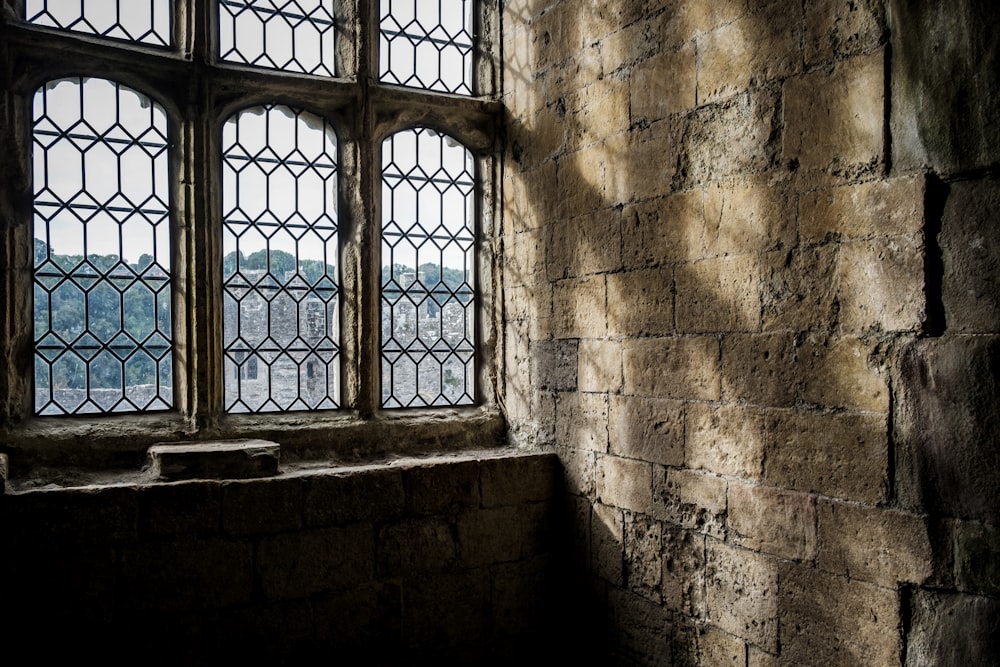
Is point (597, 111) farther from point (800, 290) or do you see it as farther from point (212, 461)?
point (212, 461)

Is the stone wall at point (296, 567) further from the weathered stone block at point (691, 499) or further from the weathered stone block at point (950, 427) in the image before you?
the weathered stone block at point (950, 427)

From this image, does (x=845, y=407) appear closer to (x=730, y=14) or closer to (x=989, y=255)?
(x=989, y=255)

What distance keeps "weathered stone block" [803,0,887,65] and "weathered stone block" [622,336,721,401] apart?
1.18 m

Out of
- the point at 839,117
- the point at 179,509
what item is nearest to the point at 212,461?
the point at 179,509

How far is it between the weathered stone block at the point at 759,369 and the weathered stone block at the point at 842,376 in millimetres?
59

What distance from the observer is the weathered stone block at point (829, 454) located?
2.49 meters

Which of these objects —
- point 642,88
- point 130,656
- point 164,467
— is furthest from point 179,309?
point 642,88

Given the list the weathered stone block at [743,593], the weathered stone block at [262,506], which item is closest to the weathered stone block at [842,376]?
the weathered stone block at [743,593]

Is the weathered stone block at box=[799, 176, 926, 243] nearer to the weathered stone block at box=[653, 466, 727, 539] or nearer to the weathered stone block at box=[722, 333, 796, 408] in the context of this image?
the weathered stone block at box=[722, 333, 796, 408]

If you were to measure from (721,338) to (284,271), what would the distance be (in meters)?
2.35

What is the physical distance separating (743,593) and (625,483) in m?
0.78

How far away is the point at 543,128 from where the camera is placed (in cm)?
415

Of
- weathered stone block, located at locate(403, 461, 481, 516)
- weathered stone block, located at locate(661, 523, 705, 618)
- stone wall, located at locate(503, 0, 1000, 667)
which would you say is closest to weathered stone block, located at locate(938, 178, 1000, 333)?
stone wall, located at locate(503, 0, 1000, 667)

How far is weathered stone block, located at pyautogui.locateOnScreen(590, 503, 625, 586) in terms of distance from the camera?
11.9 feet
